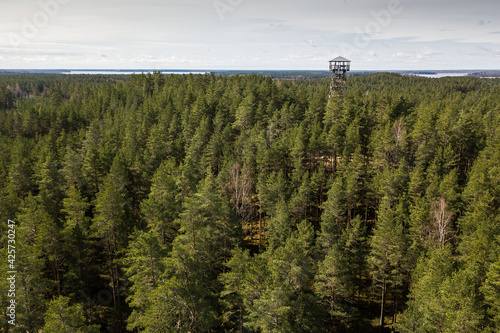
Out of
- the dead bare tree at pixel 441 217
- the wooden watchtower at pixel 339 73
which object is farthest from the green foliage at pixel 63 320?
the wooden watchtower at pixel 339 73

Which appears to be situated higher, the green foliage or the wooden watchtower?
the wooden watchtower

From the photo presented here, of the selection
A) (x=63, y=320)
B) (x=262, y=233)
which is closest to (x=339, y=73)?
(x=262, y=233)

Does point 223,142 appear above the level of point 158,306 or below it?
above

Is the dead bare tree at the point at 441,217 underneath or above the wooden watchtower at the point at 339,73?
underneath

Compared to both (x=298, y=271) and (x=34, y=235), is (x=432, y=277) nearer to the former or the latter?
(x=298, y=271)

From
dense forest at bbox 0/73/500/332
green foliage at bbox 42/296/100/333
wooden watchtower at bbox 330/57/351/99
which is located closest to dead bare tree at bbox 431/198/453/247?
dense forest at bbox 0/73/500/332

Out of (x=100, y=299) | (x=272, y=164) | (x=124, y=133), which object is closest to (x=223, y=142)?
(x=272, y=164)

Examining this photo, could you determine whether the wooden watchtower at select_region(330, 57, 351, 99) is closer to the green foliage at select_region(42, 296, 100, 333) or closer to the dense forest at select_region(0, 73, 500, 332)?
the dense forest at select_region(0, 73, 500, 332)

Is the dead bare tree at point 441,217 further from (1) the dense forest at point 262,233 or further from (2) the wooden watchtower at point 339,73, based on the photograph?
(2) the wooden watchtower at point 339,73

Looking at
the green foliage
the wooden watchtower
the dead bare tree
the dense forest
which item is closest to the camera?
the green foliage
